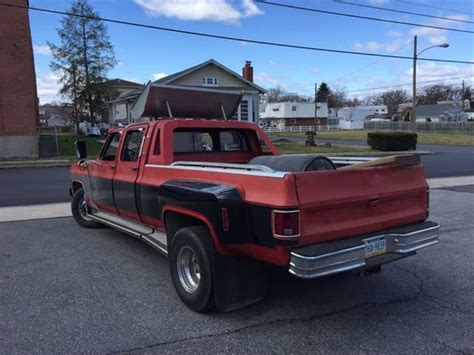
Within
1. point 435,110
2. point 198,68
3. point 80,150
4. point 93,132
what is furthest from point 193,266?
point 435,110

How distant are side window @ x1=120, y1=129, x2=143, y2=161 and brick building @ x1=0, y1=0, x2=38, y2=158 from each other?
1831 centimetres

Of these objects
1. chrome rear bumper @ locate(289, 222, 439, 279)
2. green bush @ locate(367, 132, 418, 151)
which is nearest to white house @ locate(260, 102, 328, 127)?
green bush @ locate(367, 132, 418, 151)

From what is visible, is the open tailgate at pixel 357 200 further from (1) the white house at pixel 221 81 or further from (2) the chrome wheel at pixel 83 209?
(1) the white house at pixel 221 81

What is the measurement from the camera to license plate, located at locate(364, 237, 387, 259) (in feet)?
12.4

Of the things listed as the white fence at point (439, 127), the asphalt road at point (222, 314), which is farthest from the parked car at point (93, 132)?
the asphalt road at point (222, 314)

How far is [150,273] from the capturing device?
17.2ft

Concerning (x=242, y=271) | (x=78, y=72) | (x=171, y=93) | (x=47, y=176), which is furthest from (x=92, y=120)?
(x=242, y=271)

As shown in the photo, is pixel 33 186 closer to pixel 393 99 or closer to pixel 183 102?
pixel 183 102

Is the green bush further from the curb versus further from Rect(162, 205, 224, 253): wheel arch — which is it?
Rect(162, 205, 224, 253): wheel arch

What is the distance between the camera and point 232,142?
635 centimetres

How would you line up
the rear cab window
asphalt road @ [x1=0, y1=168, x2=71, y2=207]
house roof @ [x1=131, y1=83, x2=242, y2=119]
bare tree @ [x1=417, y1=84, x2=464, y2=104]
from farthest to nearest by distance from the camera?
bare tree @ [x1=417, y1=84, x2=464, y2=104]
asphalt road @ [x1=0, y1=168, x2=71, y2=207]
house roof @ [x1=131, y1=83, x2=242, y2=119]
the rear cab window

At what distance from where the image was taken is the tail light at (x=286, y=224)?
3393 millimetres

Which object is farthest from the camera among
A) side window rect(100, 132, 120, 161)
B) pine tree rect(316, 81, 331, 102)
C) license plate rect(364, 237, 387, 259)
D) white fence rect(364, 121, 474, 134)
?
pine tree rect(316, 81, 331, 102)

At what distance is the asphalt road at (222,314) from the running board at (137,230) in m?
0.40
